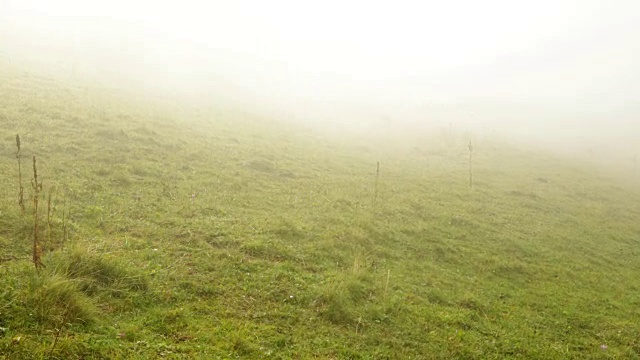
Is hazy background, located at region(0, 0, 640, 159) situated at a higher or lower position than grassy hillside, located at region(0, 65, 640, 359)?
higher

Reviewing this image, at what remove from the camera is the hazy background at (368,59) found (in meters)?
59.3

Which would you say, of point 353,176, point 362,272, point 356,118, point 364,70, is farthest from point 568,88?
point 362,272

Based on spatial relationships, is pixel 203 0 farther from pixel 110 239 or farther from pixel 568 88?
pixel 110 239

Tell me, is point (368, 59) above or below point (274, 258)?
above

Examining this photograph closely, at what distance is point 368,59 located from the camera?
13288 centimetres

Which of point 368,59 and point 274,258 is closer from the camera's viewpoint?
point 274,258

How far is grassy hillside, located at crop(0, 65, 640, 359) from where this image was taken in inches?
304

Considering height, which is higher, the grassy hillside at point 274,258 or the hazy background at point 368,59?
the hazy background at point 368,59

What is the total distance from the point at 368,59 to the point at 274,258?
128615 mm

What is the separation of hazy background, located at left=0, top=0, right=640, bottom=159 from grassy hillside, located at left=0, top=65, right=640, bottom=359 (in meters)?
27.5

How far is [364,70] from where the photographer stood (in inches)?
4766

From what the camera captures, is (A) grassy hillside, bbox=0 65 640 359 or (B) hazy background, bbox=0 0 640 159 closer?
(A) grassy hillside, bbox=0 65 640 359

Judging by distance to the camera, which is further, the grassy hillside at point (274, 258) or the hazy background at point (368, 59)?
the hazy background at point (368, 59)

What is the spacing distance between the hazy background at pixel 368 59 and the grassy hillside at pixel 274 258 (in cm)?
2752
